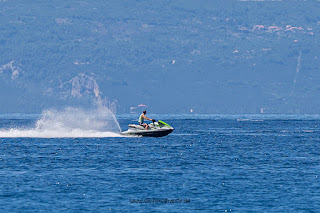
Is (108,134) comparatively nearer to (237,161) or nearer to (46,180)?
(237,161)

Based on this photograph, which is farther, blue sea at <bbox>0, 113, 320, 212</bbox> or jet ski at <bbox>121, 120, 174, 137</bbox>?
jet ski at <bbox>121, 120, 174, 137</bbox>

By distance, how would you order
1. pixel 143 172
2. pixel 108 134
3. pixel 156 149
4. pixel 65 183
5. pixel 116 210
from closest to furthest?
pixel 116 210 → pixel 65 183 → pixel 143 172 → pixel 156 149 → pixel 108 134

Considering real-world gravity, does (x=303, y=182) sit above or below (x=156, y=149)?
below

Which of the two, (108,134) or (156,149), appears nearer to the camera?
(156,149)

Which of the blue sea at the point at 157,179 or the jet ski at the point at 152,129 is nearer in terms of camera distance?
the blue sea at the point at 157,179

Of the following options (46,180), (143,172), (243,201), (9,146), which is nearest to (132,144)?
(9,146)

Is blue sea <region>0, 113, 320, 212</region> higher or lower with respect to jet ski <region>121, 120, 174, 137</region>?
lower

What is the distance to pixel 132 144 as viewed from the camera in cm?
7556

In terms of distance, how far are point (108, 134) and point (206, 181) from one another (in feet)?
148

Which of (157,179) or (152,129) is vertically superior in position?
(152,129)

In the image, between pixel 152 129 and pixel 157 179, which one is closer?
pixel 157 179

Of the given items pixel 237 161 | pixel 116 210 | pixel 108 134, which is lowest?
pixel 116 210

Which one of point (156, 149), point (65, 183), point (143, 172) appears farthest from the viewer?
point (156, 149)

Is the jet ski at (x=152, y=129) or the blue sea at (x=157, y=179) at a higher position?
the jet ski at (x=152, y=129)
